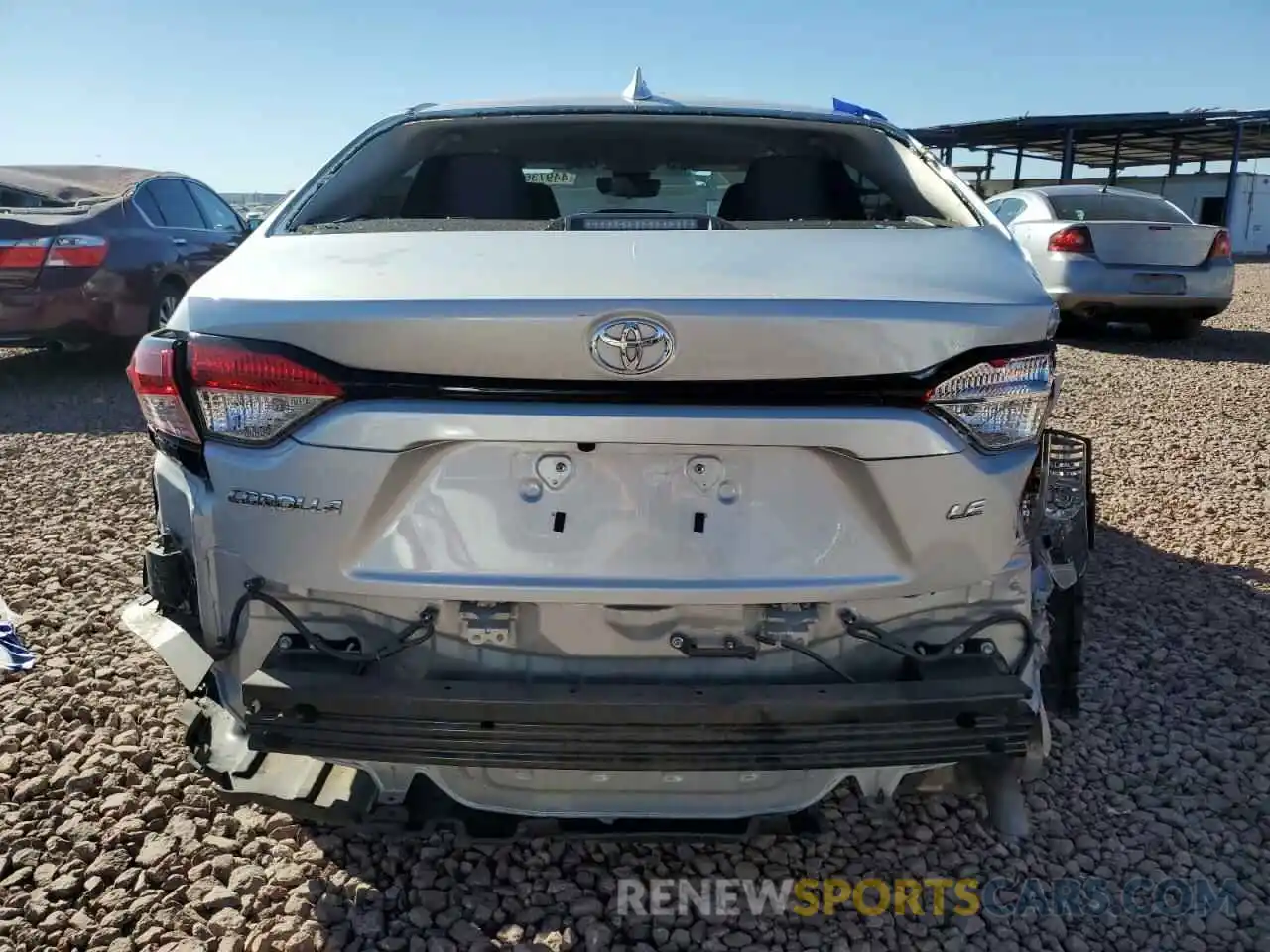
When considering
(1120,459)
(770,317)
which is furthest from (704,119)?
(1120,459)

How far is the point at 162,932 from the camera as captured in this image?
6.62 ft

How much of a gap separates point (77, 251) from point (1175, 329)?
9.77 metres

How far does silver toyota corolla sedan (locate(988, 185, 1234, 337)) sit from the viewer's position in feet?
28.2

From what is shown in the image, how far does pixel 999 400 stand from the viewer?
5.68 ft

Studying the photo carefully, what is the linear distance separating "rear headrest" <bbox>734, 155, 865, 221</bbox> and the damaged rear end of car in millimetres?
726

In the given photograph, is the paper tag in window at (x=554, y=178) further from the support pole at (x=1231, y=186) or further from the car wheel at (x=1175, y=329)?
the support pole at (x=1231, y=186)

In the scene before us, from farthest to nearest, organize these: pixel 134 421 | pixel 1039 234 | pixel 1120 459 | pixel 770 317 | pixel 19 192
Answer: pixel 1039 234
pixel 19 192
pixel 134 421
pixel 1120 459
pixel 770 317

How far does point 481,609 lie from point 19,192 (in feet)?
23.5

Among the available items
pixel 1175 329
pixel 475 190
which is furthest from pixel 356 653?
pixel 1175 329

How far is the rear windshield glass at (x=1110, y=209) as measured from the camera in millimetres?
9023

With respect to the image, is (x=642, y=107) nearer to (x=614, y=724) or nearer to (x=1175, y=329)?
(x=614, y=724)

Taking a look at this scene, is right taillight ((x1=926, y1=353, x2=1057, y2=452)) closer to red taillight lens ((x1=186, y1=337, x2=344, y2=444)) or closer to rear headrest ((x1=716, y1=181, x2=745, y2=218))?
red taillight lens ((x1=186, y1=337, x2=344, y2=444))

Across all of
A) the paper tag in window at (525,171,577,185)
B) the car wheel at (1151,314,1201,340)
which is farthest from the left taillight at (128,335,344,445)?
the car wheel at (1151,314,1201,340)

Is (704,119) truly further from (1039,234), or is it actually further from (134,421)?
(1039,234)
